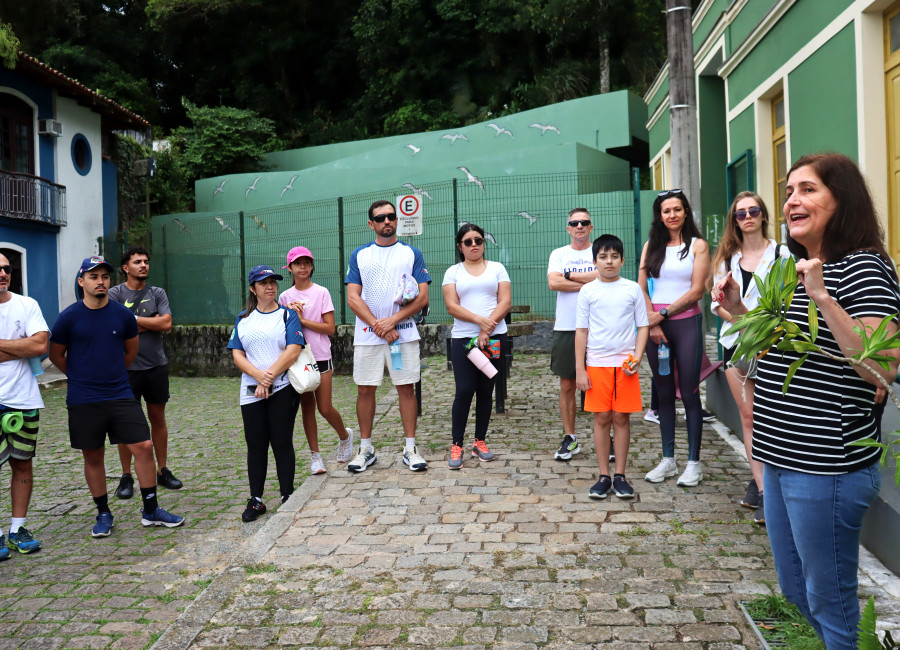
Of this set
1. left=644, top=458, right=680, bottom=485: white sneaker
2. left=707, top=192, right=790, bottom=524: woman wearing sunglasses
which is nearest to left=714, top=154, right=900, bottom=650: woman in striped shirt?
left=707, top=192, right=790, bottom=524: woman wearing sunglasses

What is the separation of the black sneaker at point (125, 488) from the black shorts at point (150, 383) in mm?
658

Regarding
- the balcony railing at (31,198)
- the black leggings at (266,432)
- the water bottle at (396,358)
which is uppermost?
the balcony railing at (31,198)

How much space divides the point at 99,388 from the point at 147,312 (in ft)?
3.59

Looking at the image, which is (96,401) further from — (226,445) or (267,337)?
(226,445)

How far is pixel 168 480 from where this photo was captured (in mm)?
6512

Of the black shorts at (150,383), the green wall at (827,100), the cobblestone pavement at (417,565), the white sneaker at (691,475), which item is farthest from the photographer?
the green wall at (827,100)

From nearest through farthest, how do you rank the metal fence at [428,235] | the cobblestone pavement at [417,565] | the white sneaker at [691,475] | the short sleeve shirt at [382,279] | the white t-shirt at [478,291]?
1. the cobblestone pavement at [417,565]
2. the white sneaker at [691,475]
3. the short sleeve shirt at [382,279]
4. the white t-shirt at [478,291]
5. the metal fence at [428,235]

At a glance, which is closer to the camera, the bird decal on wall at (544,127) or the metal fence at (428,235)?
the metal fence at (428,235)

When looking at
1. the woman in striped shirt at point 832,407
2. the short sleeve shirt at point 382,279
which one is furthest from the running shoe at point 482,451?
the woman in striped shirt at point 832,407

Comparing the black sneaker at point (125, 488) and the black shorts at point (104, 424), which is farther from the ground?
the black shorts at point (104, 424)

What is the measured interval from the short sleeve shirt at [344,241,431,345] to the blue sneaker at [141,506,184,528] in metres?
1.88

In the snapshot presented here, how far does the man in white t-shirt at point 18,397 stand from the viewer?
197 inches

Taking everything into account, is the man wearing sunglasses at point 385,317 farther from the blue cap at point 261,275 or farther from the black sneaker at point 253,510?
the black sneaker at point 253,510

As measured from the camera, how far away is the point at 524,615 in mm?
3561
